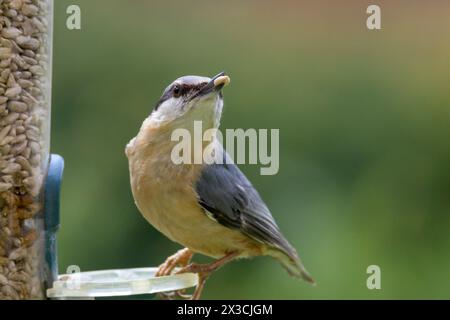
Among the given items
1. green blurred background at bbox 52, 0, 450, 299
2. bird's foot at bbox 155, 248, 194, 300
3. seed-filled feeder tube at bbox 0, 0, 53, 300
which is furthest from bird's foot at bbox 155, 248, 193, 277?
green blurred background at bbox 52, 0, 450, 299

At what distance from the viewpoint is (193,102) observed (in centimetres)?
455

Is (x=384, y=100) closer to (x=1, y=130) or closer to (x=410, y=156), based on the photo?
(x=410, y=156)

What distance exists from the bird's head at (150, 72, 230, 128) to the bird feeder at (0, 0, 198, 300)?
0.55 metres

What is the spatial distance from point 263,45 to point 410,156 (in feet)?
4.19

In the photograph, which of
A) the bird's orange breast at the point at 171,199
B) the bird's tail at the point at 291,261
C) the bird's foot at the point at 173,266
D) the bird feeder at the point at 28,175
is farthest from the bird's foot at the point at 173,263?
the bird's tail at the point at 291,261

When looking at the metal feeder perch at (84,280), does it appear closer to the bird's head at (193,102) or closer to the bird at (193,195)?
the bird at (193,195)

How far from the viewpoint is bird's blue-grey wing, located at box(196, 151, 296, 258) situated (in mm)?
4695

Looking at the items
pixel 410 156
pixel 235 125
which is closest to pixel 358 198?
pixel 410 156

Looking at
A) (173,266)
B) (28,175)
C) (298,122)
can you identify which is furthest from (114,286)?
(298,122)

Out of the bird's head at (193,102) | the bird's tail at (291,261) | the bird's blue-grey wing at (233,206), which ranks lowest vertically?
the bird's tail at (291,261)

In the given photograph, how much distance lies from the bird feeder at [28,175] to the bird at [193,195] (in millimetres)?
330

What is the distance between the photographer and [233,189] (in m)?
4.89

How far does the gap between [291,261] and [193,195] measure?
619 millimetres

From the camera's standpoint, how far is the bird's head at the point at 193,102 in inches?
178
